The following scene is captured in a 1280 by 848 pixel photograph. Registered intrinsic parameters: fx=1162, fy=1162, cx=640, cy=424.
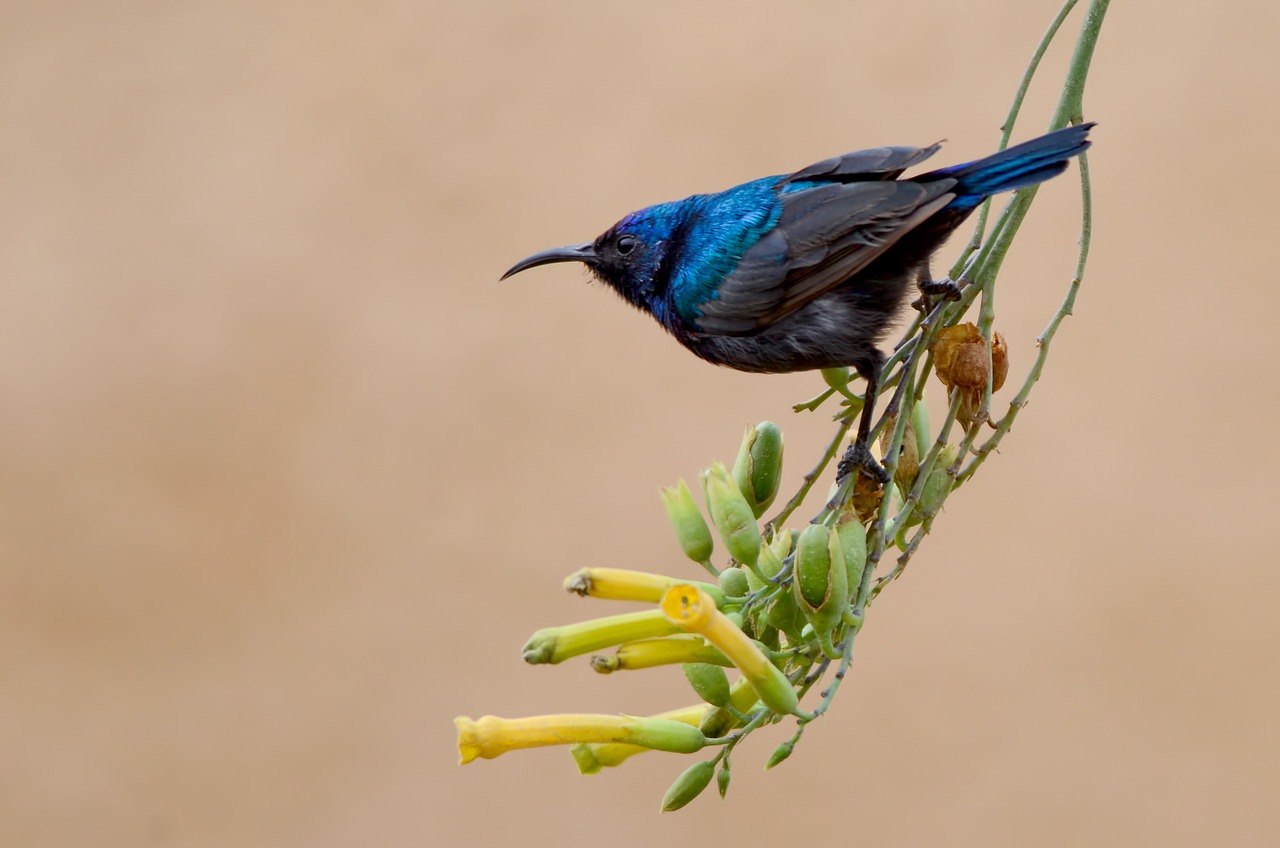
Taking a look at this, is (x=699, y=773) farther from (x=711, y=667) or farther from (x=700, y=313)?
(x=700, y=313)

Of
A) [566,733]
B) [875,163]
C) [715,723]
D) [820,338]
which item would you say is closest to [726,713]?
[715,723]

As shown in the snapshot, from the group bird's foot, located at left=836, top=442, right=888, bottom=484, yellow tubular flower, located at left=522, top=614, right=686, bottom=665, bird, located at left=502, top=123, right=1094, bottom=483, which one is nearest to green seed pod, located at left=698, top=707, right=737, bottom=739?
yellow tubular flower, located at left=522, top=614, right=686, bottom=665

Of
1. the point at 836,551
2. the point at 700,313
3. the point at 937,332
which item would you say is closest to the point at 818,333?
the point at 700,313

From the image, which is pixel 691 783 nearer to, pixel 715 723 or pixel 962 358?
pixel 715 723

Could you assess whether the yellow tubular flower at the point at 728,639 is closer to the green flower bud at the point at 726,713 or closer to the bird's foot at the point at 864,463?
the green flower bud at the point at 726,713

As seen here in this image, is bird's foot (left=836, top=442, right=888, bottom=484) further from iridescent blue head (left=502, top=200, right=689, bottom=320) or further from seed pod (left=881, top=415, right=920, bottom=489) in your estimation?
iridescent blue head (left=502, top=200, right=689, bottom=320)
